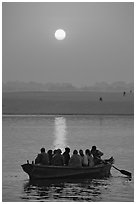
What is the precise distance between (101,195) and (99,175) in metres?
3.37

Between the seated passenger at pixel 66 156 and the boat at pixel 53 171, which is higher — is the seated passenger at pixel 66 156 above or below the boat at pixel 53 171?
above

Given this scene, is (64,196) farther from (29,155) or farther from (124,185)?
(29,155)

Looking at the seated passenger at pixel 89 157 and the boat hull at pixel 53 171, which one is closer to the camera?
the boat hull at pixel 53 171

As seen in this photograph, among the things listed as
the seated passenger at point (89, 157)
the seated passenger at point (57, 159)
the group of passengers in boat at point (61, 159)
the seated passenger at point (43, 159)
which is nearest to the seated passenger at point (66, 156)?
the group of passengers in boat at point (61, 159)

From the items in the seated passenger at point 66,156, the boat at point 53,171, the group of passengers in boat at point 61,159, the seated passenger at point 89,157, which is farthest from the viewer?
the seated passenger at point 89,157

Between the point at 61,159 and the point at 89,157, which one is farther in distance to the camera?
the point at 89,157

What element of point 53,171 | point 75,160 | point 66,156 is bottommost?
point 53,171

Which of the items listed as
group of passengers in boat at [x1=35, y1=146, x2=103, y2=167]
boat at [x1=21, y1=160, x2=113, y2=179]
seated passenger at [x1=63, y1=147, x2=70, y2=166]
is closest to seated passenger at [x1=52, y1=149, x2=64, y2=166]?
group of passengers in boat at [x1=35, y1=146, x2=103, y2=167]

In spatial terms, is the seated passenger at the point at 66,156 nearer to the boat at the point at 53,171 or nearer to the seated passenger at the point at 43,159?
the boat at the point at 53,171

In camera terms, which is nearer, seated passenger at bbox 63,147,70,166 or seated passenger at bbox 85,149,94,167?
seated passenger at bbox 63,147,70,166

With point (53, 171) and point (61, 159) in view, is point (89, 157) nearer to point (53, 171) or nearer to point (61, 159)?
point (61, 159)

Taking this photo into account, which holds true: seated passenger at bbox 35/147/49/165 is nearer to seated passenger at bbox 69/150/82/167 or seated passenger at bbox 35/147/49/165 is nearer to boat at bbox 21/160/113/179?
boat at bbox 21/160/113/179

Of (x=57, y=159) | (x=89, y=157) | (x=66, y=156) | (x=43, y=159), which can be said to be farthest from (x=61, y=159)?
(x=89, y=157)

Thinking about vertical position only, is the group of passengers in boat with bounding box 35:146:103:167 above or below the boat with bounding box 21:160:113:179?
above
